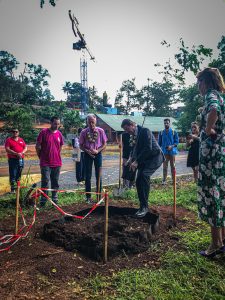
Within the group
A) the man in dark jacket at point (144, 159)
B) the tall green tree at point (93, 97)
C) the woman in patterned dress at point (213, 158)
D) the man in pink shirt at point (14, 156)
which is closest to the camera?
the woman in patterned dress at point (213, 158)

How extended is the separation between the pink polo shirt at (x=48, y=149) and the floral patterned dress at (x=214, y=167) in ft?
12.7

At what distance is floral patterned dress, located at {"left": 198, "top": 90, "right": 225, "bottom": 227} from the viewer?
3.10 meters

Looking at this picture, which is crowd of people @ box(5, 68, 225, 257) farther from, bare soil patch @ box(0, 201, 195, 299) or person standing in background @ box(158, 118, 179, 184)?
bare soil patch @ box(0, 201, 195, 299)

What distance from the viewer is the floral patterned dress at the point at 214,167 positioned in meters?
3.10

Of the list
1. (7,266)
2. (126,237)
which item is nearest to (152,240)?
(126,237)

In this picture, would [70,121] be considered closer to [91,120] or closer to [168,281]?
[91,120]

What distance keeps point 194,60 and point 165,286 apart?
8.67 meters

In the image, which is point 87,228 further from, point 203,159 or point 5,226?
point 203,159

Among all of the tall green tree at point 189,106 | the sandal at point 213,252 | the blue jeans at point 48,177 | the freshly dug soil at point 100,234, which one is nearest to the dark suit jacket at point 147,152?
the freshly dug soil at point 100,234

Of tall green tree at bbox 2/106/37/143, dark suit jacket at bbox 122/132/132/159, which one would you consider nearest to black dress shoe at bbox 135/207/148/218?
dark suit jacket at bbox 122/132/132/159

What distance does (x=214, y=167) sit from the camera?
3.10 metres

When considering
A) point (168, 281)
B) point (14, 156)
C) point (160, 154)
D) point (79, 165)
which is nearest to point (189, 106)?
point (79, 165)

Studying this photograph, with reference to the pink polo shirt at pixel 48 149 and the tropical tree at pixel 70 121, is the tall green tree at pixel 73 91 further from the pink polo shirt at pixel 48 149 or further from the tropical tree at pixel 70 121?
the pink polo shirt at pixel 48 149

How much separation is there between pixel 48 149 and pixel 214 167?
4.10 meters
